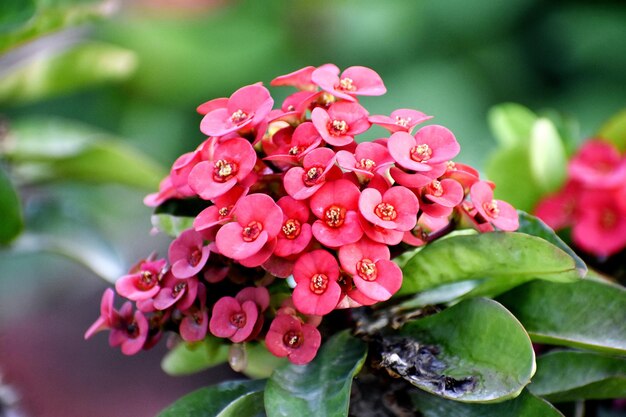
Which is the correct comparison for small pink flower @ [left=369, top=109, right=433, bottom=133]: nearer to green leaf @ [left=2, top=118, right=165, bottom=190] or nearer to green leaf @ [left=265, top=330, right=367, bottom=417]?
green leaf @ [left=265, top=330, right=367, bottom=417]

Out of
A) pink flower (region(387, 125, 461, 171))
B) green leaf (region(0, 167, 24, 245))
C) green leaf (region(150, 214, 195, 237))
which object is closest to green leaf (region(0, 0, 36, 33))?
green leaf (region(0, 167, 24, 245))

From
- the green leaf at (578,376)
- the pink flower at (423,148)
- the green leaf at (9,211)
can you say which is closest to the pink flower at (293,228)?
the pink flower at (423,148)

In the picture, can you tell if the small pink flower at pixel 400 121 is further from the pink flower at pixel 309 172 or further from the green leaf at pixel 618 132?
the green leaf at pixel 618 132

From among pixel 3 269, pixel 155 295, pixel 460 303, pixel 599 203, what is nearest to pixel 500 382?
pixel 460 303

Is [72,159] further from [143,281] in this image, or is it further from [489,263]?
[489,263]

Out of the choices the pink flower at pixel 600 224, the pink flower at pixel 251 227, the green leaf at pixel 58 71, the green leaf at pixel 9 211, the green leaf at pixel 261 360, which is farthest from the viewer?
the green leaf at pixel 58 71

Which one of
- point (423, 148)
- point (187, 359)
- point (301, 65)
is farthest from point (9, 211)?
point (301, 65)
